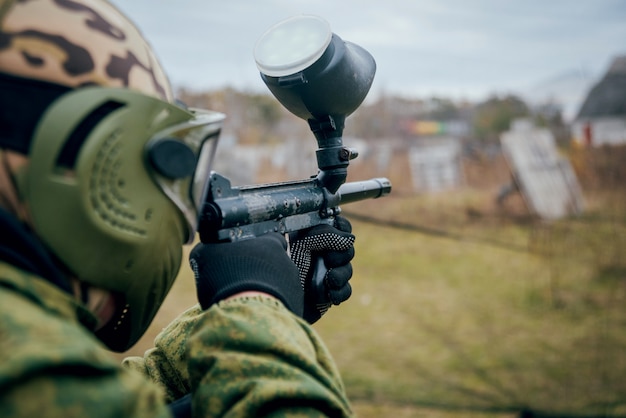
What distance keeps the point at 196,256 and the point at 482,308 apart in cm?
473

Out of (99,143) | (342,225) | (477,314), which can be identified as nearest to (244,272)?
(99,143)

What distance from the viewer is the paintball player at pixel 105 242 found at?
73cm

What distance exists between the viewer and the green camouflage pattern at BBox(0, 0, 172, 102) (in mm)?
844

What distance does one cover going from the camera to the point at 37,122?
84cm

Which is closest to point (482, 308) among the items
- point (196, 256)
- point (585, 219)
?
point (585, 219)

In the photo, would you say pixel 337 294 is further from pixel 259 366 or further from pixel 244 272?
pixel 259 366

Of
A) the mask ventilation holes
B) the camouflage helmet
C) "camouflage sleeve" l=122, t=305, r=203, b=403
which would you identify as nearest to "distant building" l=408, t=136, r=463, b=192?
"camouflage sleeve" l=122, t=305, r=203, b=403

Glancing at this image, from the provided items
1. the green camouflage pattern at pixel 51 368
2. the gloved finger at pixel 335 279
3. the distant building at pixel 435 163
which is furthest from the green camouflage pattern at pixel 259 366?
the distant building at pixel 435 163

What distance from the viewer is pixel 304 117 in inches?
67.8

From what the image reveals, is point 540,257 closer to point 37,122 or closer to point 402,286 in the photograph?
point 402,286

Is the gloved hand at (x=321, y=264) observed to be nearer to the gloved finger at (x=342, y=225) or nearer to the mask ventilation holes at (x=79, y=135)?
the gloved finger at (x=342, y=225)

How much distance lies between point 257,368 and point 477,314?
4.83 m

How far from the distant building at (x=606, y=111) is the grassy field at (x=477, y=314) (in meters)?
0.91

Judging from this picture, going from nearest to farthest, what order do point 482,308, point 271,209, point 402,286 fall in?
point 271,209 → point 482,308 → point 402,286
